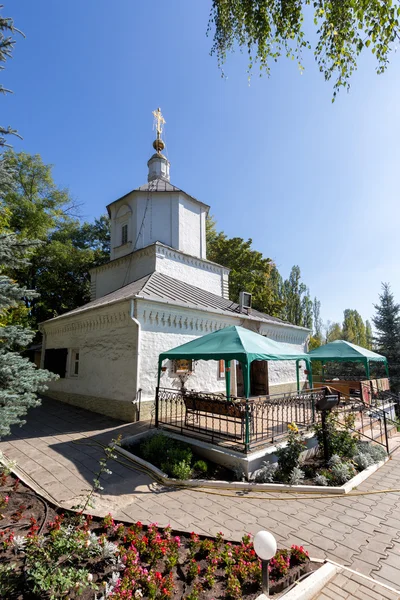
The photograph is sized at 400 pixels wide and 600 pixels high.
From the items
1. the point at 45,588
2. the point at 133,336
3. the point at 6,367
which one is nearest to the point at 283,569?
the point at 45,588

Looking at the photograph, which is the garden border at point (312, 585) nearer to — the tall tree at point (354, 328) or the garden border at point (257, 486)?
the garden border at point (257, 486)

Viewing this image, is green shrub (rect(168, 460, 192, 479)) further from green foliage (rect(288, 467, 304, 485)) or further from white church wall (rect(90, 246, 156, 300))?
white church wall (rect(90, 246, 156, 300))

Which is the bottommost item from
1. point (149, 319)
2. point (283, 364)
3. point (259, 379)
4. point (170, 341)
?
point (259, 379)

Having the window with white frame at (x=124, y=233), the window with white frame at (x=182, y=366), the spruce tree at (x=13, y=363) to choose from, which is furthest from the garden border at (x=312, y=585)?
the window with white frame at (x=124, y=233)

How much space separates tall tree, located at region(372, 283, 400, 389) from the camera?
70.4 ft

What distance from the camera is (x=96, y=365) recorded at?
11953 mm

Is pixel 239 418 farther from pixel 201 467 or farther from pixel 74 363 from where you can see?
pixel 74 363

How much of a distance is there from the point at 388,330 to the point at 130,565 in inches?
963

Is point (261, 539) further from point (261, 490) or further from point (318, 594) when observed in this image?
point (261, 490)

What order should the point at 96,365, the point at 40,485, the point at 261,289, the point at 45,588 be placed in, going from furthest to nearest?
the point at 261,289, the point at 96,365, the point at 40,485, the point at 45,588

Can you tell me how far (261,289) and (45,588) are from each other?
2619cm

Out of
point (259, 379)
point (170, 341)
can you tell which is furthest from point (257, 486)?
point (259, 379)

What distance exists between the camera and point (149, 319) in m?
10.5

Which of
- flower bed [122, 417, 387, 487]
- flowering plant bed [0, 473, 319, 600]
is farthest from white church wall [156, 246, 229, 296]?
flowering plant bed [0, 473, 319, 600]
